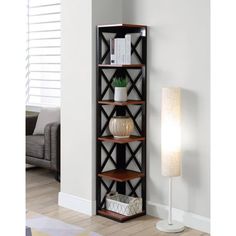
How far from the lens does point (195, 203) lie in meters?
3.54

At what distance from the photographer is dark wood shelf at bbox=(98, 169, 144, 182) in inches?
146

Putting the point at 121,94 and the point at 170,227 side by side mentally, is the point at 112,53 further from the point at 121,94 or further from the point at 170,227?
the point at 170,227

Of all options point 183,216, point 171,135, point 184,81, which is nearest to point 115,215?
point 183,216

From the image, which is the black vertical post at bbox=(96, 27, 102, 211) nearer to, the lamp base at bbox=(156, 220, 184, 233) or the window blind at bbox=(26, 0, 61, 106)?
the lamp base at bbox=(156, 220, 184, 233)

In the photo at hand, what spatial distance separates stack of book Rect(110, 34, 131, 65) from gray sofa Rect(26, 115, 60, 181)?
144cm

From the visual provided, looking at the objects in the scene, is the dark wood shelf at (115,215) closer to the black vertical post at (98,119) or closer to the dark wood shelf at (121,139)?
the black vertical post at (98,119)

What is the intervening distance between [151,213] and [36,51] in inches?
122

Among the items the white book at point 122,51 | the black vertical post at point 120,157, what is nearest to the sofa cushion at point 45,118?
the black vertical post at point 120,157

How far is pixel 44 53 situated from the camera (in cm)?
593

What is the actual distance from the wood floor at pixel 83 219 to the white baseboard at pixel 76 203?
0.05m

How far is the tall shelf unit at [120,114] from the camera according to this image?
380cm

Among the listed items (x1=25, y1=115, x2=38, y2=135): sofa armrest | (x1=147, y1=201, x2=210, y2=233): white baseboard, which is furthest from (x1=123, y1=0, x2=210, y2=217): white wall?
(x1=25, y1=115, x2=38, y2=135): sofa armrest
